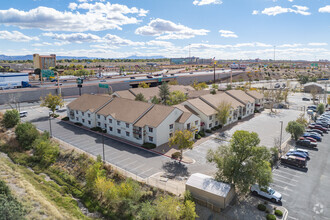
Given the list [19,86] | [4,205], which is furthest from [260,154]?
[19,86]

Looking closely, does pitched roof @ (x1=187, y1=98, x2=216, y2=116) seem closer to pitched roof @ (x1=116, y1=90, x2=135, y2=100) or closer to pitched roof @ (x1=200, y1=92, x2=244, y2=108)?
pitched roof @ (x1=200, y1=92, x2=244, y2=108)

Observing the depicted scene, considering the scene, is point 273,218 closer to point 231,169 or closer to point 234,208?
point 234,208

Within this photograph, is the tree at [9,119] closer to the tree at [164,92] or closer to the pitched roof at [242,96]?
the tree at [164,92]

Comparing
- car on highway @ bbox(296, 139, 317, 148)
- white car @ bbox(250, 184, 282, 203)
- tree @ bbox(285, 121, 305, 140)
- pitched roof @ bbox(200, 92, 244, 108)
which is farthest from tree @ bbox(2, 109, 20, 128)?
car on highway @ bbox(296, 139, 317, 148)

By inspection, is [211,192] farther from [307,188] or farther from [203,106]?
[203,106]

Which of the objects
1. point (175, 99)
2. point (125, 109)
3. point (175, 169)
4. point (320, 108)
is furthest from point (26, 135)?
point (320, 108)

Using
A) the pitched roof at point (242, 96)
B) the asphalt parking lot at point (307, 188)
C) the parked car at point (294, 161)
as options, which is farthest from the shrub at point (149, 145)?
the pitched roof at point (242, 96)
